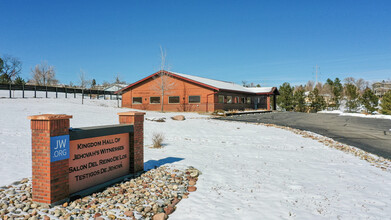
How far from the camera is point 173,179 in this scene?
663 centimetres

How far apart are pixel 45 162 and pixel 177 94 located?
94.1 feet

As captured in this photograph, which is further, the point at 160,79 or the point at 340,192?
the point at 160,79

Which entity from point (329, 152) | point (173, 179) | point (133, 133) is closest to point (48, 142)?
point (133, 133)

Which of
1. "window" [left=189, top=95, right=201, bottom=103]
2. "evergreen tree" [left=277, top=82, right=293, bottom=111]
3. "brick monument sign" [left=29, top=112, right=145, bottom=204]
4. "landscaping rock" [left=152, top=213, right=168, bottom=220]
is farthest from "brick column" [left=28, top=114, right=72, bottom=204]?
"evergreen tree" [left=277, top=82, right=293, bottom=111]

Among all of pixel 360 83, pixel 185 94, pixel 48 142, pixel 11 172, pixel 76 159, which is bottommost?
pixel 11 172

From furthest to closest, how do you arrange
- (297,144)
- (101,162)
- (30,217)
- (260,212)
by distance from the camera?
1. (297,144)
2. (101,162)
3. (260,212)
4. (30,217)

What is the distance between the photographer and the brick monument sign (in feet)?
15.0

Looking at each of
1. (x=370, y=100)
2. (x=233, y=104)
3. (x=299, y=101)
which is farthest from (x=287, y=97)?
(x=233, y=104)

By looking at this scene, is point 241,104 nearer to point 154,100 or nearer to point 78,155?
point 154,100

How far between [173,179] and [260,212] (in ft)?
8.36

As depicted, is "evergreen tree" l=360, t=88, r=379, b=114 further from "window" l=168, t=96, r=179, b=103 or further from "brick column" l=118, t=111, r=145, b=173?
"brick column" l=118, t=111, r=145, b=173

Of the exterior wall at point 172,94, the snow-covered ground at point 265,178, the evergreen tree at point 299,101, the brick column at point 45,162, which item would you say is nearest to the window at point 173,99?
the exterior wall at point 172,94

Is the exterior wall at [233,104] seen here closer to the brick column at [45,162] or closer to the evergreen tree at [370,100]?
the evergreen tree at [370,100]

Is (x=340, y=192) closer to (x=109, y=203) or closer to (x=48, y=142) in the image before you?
(x=109, y=203)
